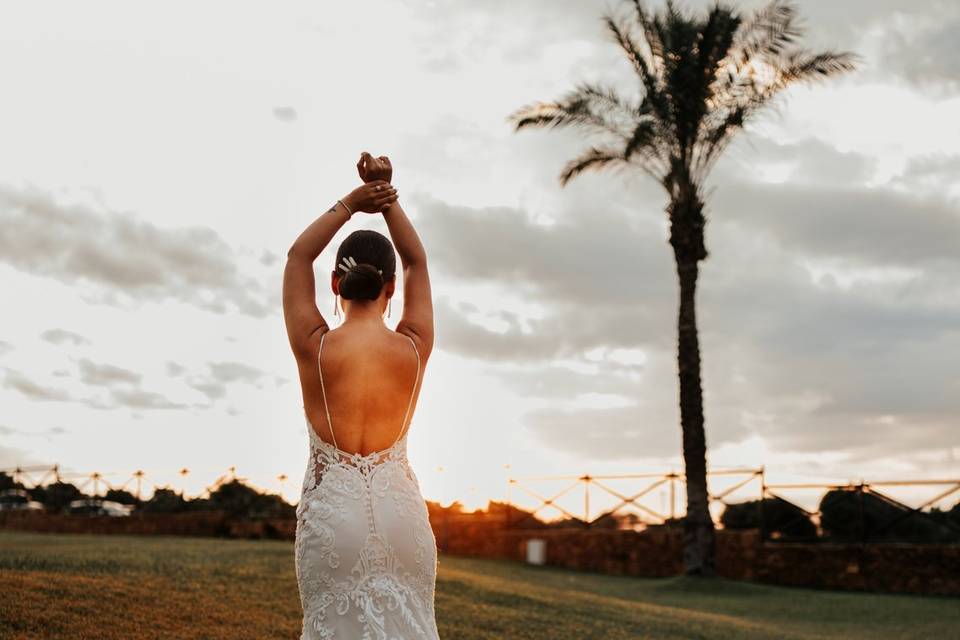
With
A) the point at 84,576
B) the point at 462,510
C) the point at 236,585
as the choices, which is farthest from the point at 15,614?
the point at 462,510

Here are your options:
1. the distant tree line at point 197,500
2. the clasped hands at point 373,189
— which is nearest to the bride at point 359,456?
the clasped hands at point 373,189

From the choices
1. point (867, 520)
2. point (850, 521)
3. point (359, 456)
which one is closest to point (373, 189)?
point (359, 456)

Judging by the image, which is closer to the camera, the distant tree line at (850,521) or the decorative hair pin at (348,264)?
the decorative hair pin at (348,264)

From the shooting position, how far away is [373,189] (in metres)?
3.76

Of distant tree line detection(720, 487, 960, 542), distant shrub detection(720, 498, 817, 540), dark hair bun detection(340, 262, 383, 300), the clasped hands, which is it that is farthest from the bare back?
distant shrub detection(720, 498, 817, 540)

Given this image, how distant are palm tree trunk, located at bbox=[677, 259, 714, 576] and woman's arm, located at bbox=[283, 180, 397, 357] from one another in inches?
718

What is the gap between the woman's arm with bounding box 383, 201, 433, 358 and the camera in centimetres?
370

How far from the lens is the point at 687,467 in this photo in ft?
69.4

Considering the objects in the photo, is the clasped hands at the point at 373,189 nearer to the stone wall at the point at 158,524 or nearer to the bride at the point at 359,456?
the bride at the point at 359,456

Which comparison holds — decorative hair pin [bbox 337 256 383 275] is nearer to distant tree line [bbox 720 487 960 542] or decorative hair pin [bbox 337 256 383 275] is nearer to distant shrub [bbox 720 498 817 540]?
distant tree line [bbox 720 487 960 542]

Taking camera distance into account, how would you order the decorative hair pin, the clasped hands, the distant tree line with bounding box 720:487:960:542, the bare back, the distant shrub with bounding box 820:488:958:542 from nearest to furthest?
1. the bare back
2. the decorative hair pin
3. the clasped hands
4. the distant tree line with bounding box 720:487:960:542
5. the distant shrub with bounding box 820:488:958:542

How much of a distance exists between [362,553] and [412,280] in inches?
42.5

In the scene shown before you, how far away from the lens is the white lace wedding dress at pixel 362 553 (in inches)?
133

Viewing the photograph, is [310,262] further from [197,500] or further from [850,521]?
[197,500]
